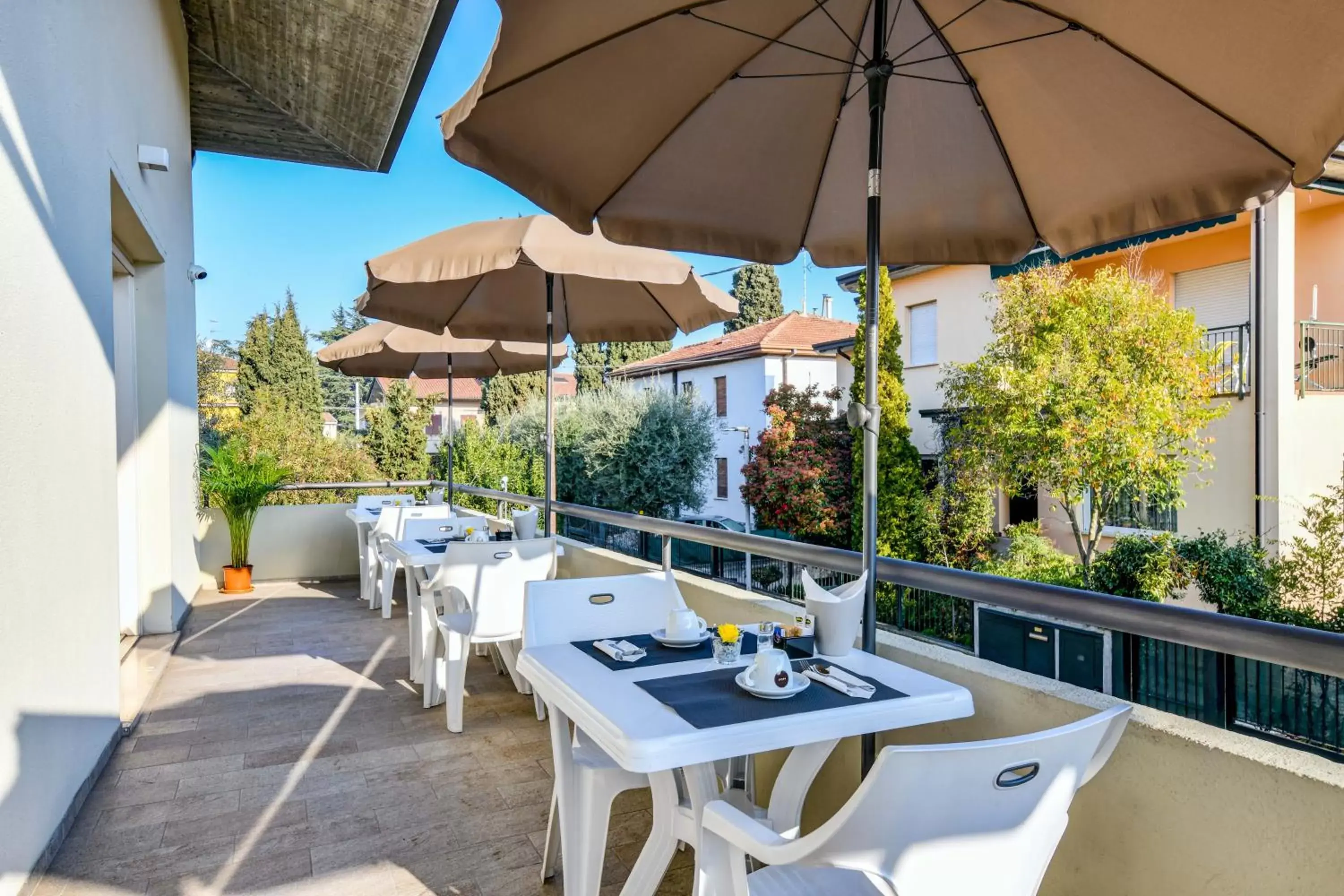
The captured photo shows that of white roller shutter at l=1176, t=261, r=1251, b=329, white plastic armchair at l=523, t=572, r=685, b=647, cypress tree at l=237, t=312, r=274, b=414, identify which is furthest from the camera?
cypress tree at l=237, t=312, r=274, b=414

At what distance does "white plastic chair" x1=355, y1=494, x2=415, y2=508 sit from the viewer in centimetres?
704

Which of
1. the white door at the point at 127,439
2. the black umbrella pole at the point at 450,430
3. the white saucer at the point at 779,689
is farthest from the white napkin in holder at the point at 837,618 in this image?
the black umbrella pole at the point at 450,430

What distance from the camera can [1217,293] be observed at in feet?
32.5

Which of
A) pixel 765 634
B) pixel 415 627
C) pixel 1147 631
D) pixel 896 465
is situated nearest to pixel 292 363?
pixel 896 465

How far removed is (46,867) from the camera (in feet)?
7.76

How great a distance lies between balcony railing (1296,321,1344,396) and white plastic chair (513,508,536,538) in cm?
878

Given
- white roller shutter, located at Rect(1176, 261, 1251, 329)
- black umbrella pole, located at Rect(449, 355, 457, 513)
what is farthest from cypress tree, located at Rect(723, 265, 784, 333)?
black umbrella pole, located at Rect(449, 355, 457, 513)

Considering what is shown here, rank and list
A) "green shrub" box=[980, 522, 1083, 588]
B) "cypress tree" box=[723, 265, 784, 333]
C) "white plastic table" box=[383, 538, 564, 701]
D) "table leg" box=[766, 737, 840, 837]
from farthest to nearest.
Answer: "cypress tree" box=[723, 265, 784, 333] < "green shrub" box=[980, 522, 1083, 588] < "white plastic table" box=[383, 538, 564, 701] < "table leg" box=[766, 737, 840, 837]

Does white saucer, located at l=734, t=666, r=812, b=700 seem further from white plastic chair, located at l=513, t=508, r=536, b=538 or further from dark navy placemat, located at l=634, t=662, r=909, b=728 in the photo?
white plastic chair, located at l=513, t=508, r=536, b=538

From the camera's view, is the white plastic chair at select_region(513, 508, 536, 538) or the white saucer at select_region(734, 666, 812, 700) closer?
the white saucer at select_region(734, 666, 812, 700)

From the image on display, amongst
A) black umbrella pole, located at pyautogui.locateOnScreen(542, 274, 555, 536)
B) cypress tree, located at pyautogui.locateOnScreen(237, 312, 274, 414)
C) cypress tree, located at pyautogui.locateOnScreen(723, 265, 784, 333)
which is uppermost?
cypress tree, located at pyautogui.locateOnScreen(723, 265, 784, 333)

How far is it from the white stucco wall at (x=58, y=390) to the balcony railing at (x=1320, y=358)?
10589 mm

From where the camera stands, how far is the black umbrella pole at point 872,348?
1.86 m

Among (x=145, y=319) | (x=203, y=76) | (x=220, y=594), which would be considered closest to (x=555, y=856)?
(x=145, y=319)
